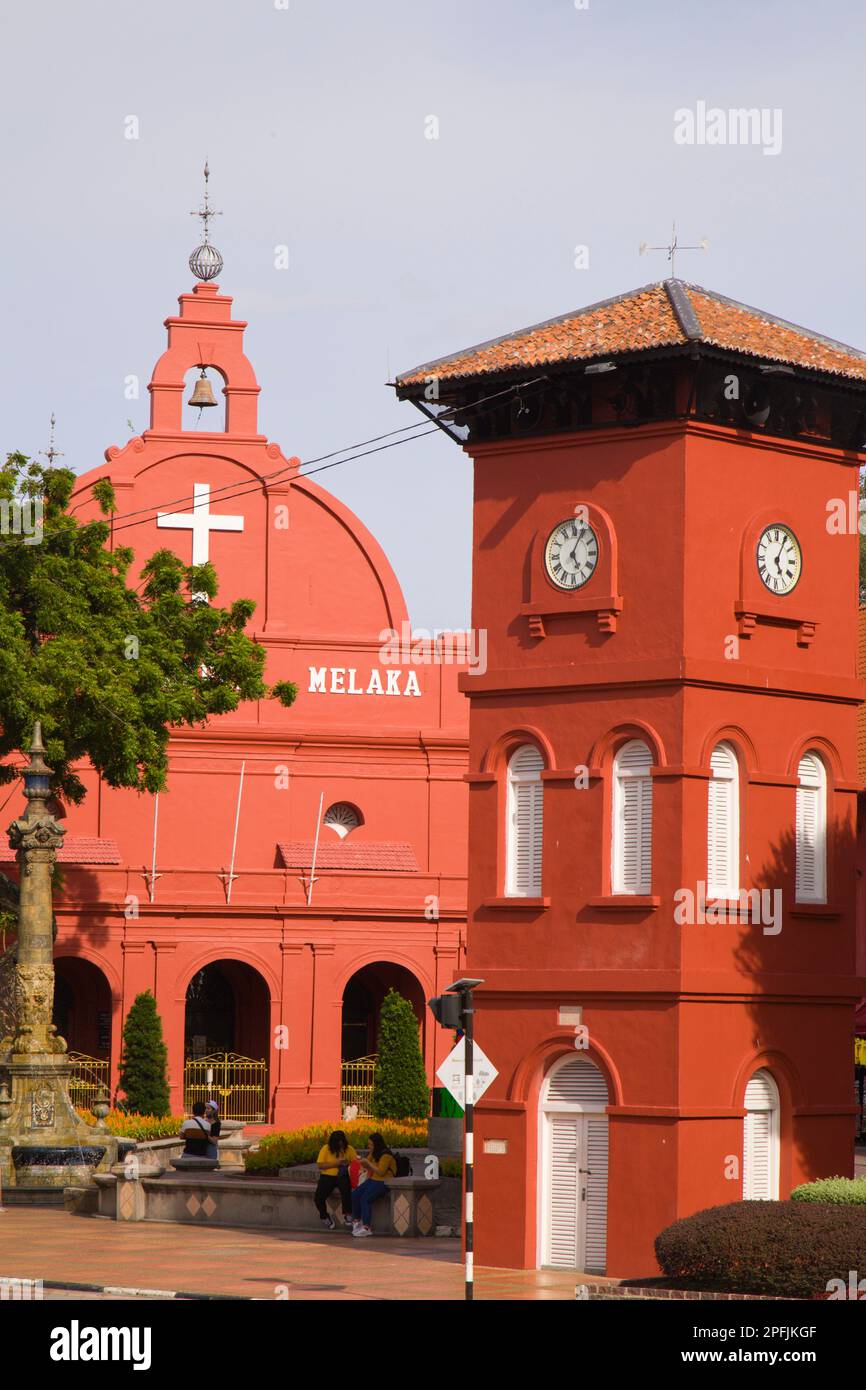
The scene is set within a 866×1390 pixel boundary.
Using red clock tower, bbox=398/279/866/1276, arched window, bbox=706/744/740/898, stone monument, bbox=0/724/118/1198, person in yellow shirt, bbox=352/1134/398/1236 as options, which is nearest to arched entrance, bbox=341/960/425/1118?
stone monument, bbox=0/724/118/1198

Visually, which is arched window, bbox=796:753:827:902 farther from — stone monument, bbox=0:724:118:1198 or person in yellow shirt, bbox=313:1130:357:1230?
stone monument, bbox=0:724:118:1198

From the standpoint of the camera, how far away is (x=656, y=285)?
26.6m

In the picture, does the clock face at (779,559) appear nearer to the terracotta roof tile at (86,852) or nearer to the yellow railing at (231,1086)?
the yellow railing at (231,1086)

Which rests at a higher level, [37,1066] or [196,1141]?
[37,1066]

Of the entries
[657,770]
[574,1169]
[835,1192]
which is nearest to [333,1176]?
[574,1169]

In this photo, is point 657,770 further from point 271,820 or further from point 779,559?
point 271,820

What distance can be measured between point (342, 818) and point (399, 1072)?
7341 mm

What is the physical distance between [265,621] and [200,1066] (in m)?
9.48

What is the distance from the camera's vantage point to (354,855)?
49.1 m

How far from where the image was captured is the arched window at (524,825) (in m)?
25.8

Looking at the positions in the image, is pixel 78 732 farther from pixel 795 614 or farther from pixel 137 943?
pixel 795 614

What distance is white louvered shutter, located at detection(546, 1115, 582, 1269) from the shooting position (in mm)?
24812

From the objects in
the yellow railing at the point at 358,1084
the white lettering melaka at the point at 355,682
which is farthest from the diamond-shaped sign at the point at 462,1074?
the white lettering melaka at the point at 355,682

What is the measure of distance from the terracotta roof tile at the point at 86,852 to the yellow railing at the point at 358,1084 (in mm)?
6382
